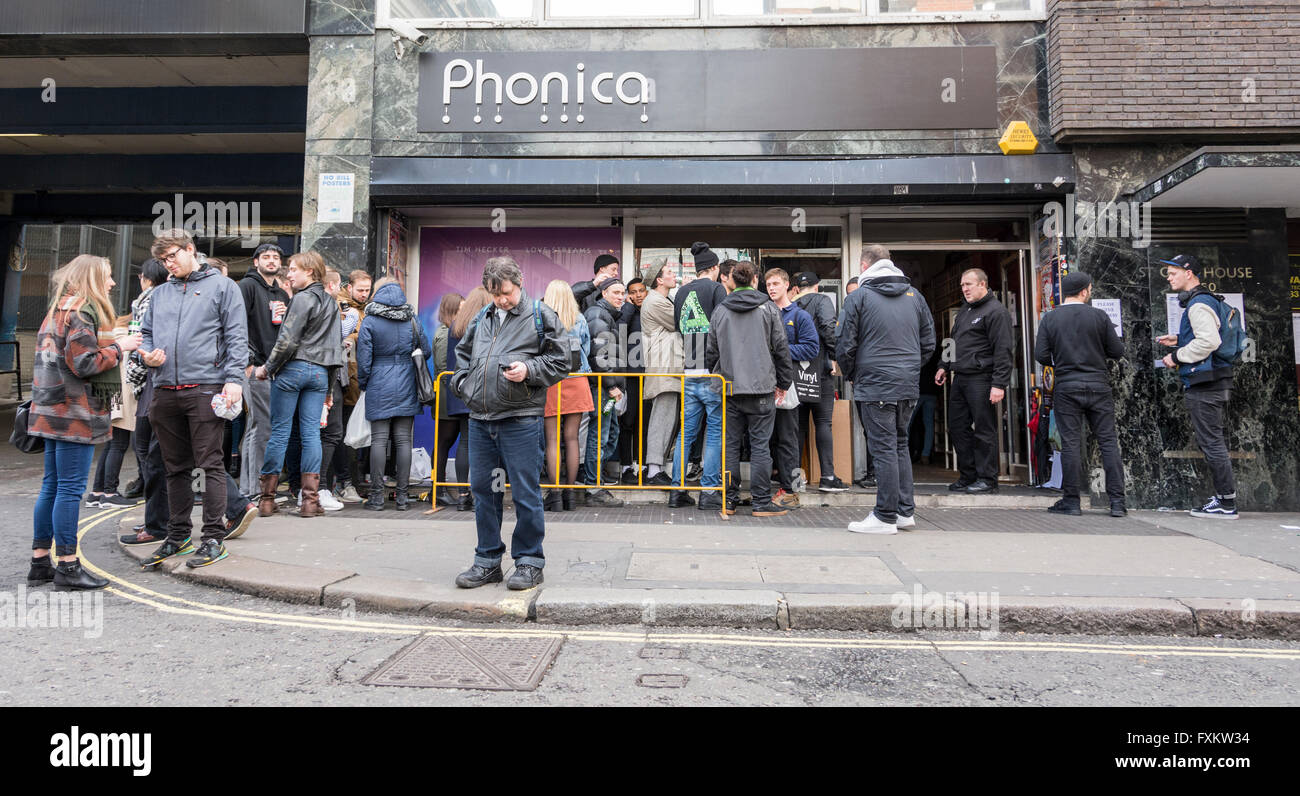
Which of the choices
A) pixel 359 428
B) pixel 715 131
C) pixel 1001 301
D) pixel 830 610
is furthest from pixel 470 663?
pixel 1001 301

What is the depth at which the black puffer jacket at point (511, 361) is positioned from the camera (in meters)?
4.19

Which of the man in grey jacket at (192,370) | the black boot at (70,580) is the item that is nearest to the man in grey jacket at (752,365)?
the man in grey jacket at (192,370)

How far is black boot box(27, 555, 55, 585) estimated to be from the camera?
4430 millimetres

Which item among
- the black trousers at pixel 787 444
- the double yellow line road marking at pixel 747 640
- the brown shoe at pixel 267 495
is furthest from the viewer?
the black trousers at pixel 787 444

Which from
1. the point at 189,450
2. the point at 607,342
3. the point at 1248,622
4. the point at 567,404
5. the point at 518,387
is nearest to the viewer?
the point at 1248,622

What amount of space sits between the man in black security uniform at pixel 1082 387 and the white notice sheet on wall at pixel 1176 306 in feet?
3.28

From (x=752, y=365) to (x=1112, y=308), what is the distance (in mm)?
4172

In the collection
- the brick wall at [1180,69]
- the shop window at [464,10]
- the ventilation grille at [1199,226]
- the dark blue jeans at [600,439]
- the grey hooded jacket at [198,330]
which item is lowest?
the dark blue jeans at [600,439]

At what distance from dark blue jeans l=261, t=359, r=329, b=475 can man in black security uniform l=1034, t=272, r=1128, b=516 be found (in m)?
6.82

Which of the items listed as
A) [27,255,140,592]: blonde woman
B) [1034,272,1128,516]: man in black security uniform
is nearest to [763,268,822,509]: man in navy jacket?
[1034,272,1128,516]: man in black security uniform

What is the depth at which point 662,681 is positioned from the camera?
3129 millimetres

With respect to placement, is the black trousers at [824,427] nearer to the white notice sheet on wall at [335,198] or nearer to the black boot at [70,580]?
the white notice sheet on wall at [335,198]

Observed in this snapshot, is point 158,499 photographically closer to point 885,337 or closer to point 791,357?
point 791,357

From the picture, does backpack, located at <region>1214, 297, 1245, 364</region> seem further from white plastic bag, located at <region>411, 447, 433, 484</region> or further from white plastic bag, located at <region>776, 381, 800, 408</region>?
white plastic bag, located at <region>411, 447, 433, 484</region>
